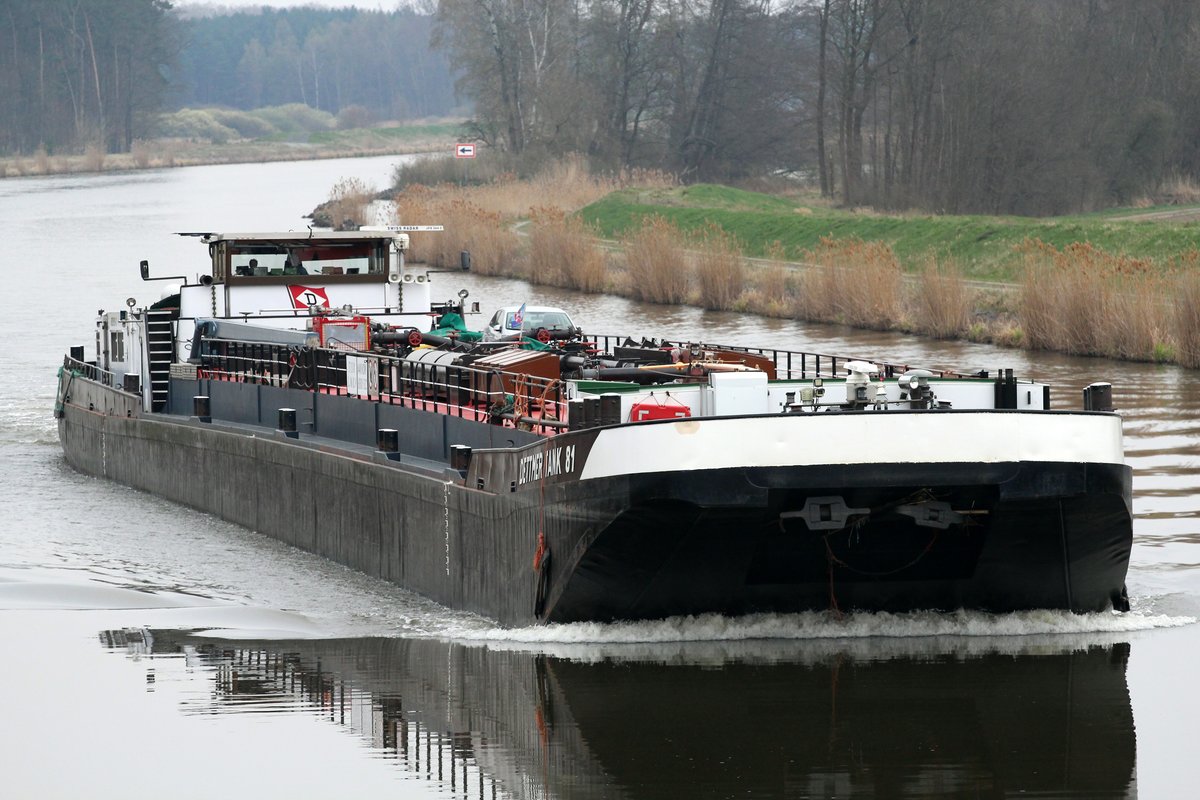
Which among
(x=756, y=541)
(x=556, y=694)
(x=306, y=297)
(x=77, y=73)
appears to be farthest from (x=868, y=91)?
(x=77, y=73)

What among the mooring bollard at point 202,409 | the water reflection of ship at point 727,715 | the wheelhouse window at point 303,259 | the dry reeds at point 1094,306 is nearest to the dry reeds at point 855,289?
the dry reeds at point 1094,306

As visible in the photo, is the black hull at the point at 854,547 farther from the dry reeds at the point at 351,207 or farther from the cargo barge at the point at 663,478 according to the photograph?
the dry reeds at the point at 351,207

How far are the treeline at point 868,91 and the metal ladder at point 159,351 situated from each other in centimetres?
3756

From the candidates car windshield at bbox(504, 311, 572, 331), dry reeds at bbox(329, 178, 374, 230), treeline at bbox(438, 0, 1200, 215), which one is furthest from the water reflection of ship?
dry reeds at bbox(329, 178, 374, 230)

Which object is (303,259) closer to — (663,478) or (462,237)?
(663,478)

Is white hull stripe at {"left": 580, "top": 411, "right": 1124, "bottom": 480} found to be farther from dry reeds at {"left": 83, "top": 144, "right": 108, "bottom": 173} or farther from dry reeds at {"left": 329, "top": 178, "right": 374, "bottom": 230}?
dry reeds at {"left": 83, "top": 144, "right": 108, "bottom": 173}

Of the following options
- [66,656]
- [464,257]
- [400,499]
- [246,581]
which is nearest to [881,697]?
[400,499]

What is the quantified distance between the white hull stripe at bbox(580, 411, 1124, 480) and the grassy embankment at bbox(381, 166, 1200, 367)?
18375mm

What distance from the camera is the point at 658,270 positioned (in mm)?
42844

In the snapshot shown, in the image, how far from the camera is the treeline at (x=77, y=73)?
14938 centimetres

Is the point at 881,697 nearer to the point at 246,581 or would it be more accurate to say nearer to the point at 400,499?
the point at 400,499

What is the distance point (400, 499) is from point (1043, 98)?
44589 millimetres

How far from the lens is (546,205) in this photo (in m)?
61.7

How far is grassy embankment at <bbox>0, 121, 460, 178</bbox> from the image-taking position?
129 meters
